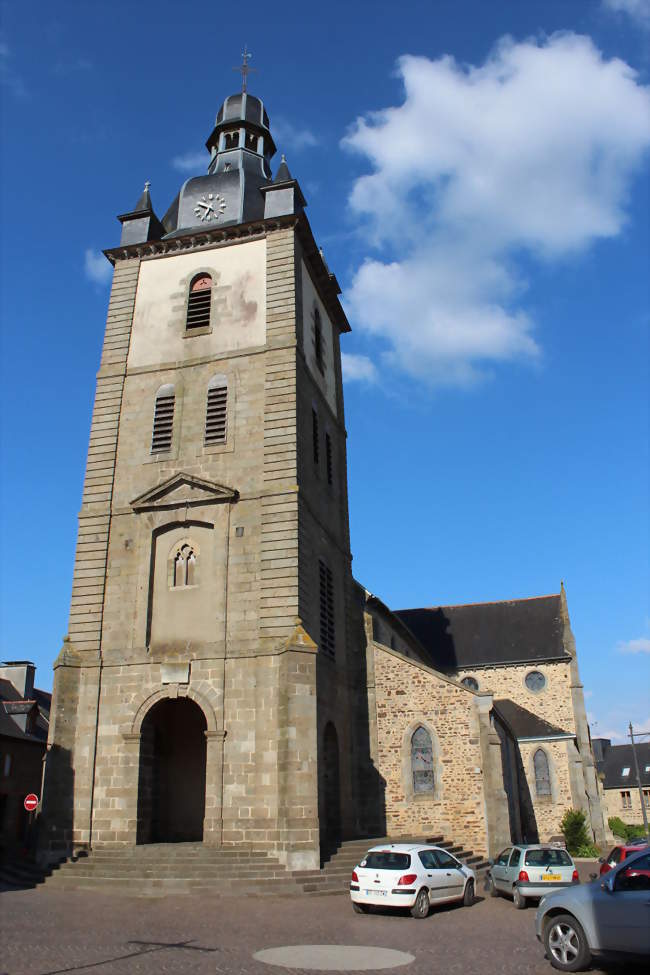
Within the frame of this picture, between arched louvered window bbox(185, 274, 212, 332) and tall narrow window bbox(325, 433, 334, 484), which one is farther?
tall narrow window bbox(325, 433, 334, 484)

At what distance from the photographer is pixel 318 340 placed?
25391 mm

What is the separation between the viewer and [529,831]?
31.6 metres

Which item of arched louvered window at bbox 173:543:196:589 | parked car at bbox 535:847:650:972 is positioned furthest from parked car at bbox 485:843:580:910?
arched louvered window at bbox 173:543:196:589

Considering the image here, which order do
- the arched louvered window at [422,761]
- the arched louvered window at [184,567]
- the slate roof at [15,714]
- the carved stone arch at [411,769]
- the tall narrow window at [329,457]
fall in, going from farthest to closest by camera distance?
the slate roof at [15,714], the tall narrow window at [329,457], the arched louvered window at [422,761], the carved stone arch at [411,769], the arched louvered window at [184,567]

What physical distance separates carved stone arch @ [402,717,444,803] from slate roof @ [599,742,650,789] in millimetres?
47441

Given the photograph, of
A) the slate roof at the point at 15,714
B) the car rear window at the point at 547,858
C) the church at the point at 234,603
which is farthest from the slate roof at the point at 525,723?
the slate roof at the point at 15,714

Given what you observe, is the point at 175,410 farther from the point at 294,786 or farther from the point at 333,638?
the point at 294,786

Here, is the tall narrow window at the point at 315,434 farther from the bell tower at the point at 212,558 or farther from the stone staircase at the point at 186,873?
the stone staircase at the point at 186,873

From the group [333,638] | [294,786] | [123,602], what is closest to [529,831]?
[333,638]

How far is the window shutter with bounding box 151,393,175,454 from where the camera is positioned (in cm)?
2156

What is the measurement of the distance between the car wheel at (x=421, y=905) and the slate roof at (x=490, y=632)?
24.8 m

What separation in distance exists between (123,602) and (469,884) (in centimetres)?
1071

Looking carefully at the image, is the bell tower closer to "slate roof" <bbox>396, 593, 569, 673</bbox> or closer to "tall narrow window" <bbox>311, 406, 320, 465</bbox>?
"tall narrow window" <bbox>311, 406, 320, 465</bbox>

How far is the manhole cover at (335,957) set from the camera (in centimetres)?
849
